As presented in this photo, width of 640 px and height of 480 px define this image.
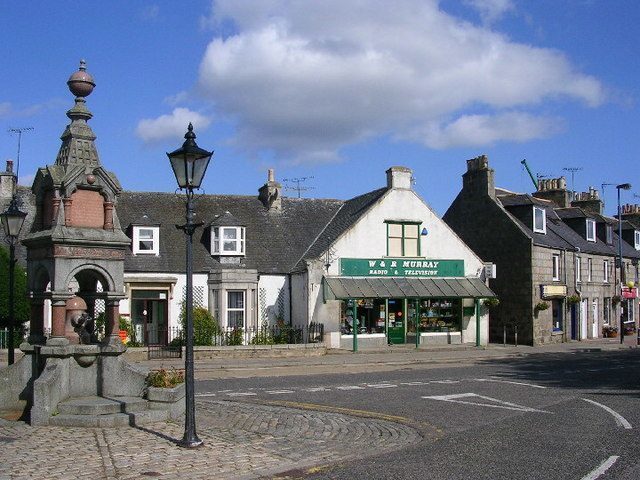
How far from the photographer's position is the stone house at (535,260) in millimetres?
38156

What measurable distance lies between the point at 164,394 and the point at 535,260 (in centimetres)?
2866

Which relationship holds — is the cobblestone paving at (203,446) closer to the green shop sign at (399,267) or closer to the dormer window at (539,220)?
the green shop sign at (399,267)

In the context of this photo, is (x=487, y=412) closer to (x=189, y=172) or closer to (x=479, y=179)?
(x=189, y=172)

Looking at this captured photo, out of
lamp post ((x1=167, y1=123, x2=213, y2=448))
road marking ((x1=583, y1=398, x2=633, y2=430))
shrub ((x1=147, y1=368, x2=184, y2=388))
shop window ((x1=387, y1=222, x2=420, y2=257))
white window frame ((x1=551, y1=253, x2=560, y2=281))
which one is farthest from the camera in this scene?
white window frame ((x1=551, y1=253, x2=560, y2=281))

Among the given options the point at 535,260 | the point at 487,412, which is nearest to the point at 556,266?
the point at 535,260

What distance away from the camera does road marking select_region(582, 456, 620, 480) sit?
8.89 meters

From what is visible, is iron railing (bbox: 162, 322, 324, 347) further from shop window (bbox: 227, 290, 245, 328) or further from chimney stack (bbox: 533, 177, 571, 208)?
chimney stack (bbox: 533, 177, 571, 208)

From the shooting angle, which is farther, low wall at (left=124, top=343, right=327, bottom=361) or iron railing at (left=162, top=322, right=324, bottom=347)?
iron railing at (left=162, top=322, right=324, bottom=347)

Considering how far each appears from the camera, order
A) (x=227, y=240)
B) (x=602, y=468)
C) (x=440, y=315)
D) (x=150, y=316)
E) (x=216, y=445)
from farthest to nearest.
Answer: (x=440, y=315) → (x=227, y=240) → (x=150, y=316) → (x=216, y=445) → (x=602, y=468)

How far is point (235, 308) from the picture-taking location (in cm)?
3272

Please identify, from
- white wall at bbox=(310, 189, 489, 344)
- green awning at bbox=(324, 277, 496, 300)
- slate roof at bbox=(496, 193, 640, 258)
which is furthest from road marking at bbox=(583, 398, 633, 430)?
slate roof at bbox=(496, 193, 640, 258)

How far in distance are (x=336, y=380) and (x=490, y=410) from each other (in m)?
7.21

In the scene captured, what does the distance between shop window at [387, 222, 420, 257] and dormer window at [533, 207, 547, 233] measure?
8.09 metres

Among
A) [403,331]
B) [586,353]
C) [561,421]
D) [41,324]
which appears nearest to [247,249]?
[403,331]
